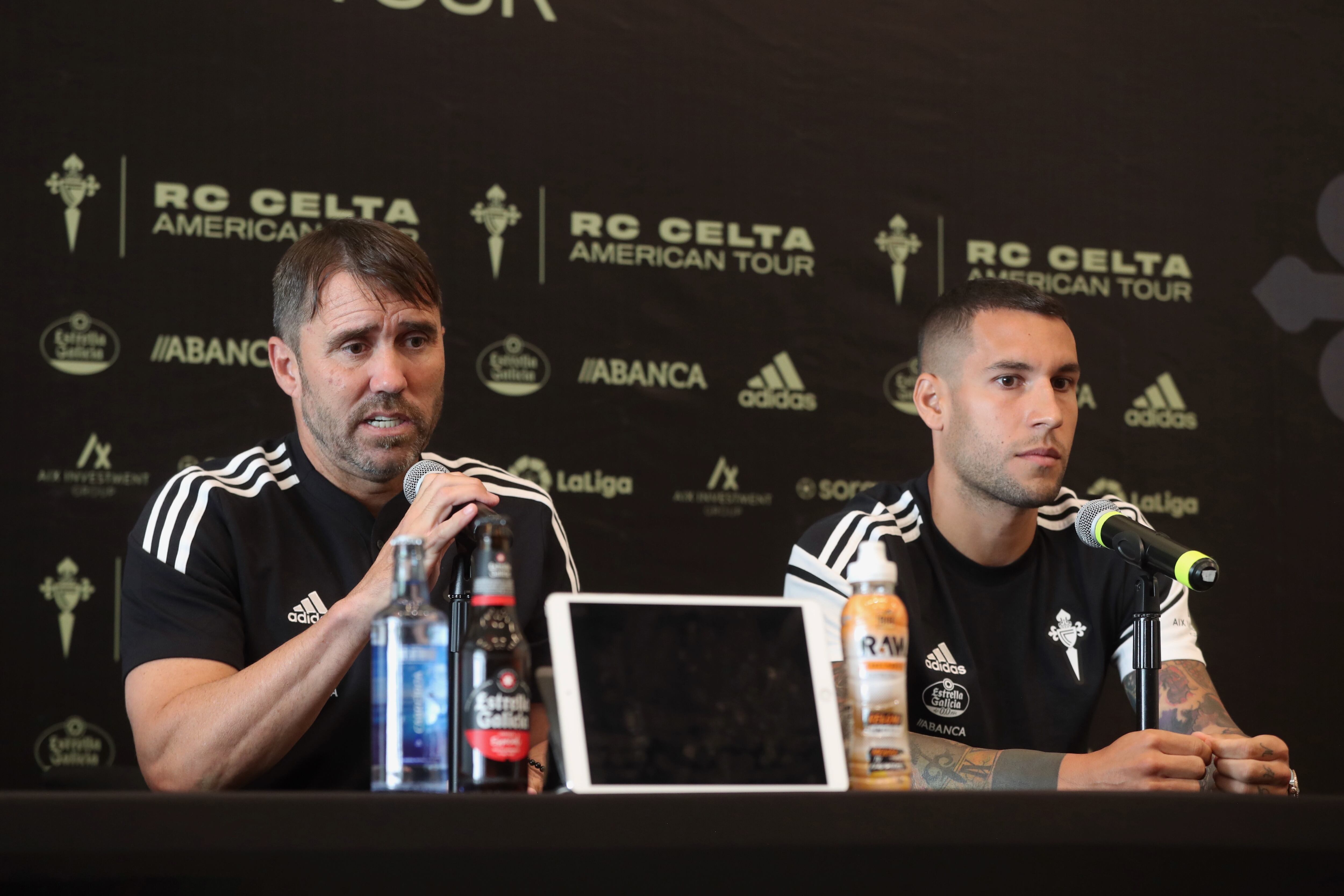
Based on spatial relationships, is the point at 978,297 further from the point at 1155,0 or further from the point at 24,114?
the point at 24,114

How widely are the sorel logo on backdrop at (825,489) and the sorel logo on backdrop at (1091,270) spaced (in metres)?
0.58

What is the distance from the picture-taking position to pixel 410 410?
159 centimetres

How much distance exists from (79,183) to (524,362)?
926mm

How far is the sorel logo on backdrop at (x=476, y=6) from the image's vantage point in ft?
8.67

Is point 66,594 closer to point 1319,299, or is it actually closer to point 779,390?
point 779,390

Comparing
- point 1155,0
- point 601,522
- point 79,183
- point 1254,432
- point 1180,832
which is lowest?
point 1180,832

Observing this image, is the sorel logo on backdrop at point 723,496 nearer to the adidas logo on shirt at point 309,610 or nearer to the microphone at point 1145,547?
the adidas logo on shirt at point 309,610

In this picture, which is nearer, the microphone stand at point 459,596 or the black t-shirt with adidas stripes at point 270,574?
the microphone stand at point 459,596

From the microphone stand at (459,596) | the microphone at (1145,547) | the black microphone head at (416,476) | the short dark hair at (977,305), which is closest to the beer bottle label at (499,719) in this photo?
the microphone stand at (459,596)

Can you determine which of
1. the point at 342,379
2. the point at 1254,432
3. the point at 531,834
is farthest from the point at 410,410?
the point at 1254,432

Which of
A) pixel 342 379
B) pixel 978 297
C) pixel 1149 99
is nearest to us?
pixel 342 379

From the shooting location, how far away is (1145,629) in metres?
1.19

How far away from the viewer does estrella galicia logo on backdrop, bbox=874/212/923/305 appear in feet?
9.32

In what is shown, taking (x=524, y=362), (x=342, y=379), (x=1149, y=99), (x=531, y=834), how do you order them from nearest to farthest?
(x=531, y=834) < (x=342, y=379) < (x=524, y=362) < (x=1149, y=99)
